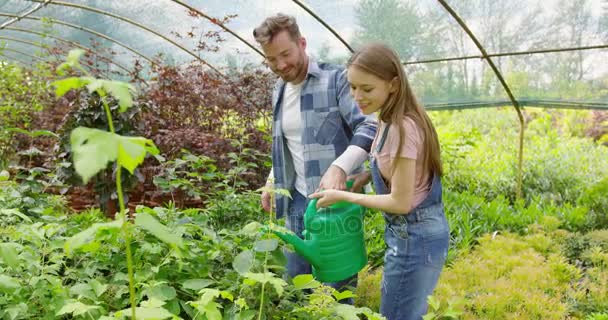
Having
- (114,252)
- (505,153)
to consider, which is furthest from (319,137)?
(505,153)

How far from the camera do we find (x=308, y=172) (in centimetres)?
222

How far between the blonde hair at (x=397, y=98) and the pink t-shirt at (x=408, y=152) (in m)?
0.02

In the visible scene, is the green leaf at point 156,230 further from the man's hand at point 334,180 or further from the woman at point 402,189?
the man's hand at point 334,180

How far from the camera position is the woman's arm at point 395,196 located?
5.02 ft

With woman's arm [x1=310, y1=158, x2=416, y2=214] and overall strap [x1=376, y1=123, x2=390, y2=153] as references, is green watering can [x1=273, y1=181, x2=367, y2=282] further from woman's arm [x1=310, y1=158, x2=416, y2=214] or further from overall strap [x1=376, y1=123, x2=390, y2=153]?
overall strap [x1=376, y1=123, x2=390, y2=153]

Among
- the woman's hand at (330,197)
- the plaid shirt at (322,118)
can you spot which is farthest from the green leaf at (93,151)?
the plaid shirt at (322,118)

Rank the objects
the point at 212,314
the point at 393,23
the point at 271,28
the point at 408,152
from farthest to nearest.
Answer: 1. the point at 393,23
2. the point at 271,28
3. the point at 408,152
4. the point at 212,314

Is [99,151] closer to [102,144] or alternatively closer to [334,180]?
[102,144]

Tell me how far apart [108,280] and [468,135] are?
6669mm

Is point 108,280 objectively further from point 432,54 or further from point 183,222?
point 432,54

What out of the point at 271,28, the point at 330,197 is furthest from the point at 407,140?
the point at 271,28

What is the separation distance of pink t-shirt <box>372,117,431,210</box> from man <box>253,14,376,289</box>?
21 centimetres

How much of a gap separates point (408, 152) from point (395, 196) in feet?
0.47

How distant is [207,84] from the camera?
466 cm
